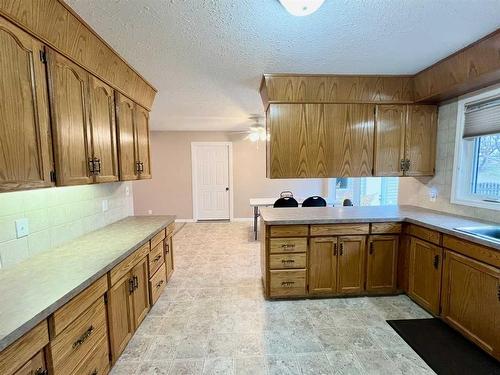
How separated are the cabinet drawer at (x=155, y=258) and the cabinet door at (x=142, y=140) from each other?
85 cm

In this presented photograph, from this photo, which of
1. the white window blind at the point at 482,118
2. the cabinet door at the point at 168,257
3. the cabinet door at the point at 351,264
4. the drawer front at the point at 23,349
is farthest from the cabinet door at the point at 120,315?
the white window blind at the point at 482,118

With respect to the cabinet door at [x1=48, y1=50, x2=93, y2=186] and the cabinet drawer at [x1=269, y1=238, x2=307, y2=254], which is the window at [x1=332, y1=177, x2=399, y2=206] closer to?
the cabinet drawer at [x1=269, y1=238, x2=307, y2=254]

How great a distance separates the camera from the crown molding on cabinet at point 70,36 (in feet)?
4.03

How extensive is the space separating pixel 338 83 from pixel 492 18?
48.8 inches

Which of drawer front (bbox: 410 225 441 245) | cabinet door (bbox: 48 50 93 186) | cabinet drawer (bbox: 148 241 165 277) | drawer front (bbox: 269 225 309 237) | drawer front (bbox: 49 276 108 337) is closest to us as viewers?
drawer front (bbox: 49 276 108 337)

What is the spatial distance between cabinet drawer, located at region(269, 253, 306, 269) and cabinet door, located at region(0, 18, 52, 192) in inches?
80.7

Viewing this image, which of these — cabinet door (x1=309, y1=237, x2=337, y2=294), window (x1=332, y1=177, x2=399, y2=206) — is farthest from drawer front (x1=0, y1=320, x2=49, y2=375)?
window (x1=332, y1=177, x2=399, y2=206)

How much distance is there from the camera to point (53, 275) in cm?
138

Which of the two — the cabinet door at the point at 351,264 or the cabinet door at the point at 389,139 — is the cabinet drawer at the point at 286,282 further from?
the cabinet door at the point at 389,139

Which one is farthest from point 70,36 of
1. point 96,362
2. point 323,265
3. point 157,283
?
point 323,265

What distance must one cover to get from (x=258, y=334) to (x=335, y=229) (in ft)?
4.26

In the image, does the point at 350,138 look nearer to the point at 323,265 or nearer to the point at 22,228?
the point at 323,265

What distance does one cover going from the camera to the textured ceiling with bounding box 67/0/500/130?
1.48 meters

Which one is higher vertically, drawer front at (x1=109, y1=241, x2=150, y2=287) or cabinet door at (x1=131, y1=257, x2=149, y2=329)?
drawer front at (x1=109, y1=241, x2=150, y2=287)
